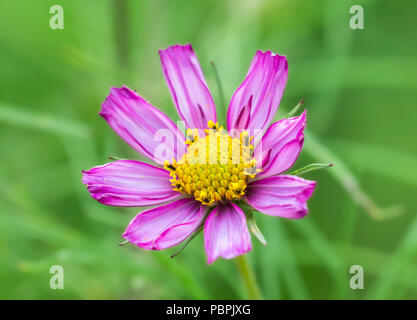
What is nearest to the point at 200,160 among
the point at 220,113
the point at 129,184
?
the point at 129,184

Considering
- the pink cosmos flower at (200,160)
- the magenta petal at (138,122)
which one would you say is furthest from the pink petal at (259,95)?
the magenta petal at (138,122)

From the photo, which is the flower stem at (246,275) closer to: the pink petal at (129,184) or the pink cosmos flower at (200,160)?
the pink cosmos flower at (200,160)

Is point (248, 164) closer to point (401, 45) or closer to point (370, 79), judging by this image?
point (370, 79)

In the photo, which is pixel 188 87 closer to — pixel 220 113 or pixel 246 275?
pixel 246 275

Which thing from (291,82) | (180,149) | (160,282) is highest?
(291,82)

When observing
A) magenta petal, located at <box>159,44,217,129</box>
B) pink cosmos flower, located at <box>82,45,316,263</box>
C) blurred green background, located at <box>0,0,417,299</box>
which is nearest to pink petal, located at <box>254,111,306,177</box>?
pink cosmos flower, located at <box>82,45,316,263</box>

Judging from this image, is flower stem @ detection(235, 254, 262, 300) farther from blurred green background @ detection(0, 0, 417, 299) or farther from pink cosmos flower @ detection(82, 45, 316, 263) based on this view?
blurred green background @ detection(0, 0, 417, 299)

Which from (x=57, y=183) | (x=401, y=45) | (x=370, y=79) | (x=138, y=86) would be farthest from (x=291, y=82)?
(x=57, y=183)
